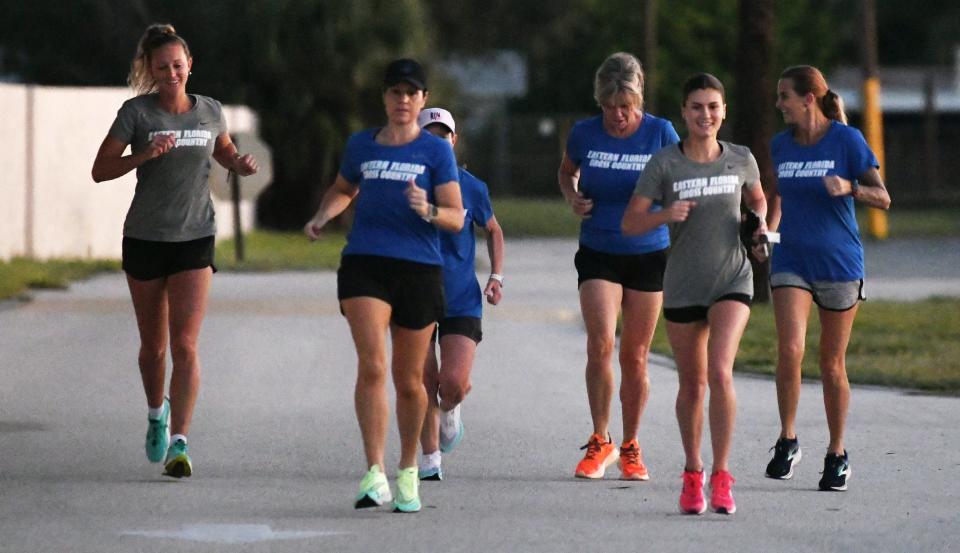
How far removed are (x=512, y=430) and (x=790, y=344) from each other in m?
2.30

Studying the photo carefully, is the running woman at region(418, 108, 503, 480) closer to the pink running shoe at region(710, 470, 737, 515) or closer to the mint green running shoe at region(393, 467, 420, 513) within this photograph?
the mint green running shoe at region(393, 467, 420, 513)

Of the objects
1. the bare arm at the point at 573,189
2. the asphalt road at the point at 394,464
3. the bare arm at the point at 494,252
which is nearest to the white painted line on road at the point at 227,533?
the asphalt road at the point at 394,464

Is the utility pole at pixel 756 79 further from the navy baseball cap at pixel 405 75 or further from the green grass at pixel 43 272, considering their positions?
the navy baseball cap at pixel 405 75

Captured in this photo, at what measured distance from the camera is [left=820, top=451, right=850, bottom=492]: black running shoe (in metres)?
9.48

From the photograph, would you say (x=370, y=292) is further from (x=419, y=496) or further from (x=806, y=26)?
(x=806, y=26)

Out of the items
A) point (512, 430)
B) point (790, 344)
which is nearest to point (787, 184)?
point (790, 344)

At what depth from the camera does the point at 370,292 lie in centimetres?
861

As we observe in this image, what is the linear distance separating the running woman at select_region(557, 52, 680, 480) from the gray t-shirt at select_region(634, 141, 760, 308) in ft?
2.55

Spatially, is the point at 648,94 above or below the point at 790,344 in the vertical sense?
above

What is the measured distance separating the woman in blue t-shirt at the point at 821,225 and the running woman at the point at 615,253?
20.9 inches

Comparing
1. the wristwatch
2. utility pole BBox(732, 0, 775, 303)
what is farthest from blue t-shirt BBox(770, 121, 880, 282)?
utility pole BBox(732, 0, 775, 303)

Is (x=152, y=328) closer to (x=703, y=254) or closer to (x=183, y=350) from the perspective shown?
(x=183, y=350)

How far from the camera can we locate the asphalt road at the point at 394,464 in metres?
8.23

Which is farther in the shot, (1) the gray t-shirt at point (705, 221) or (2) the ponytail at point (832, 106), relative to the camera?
(2) the ponytail at point (832, 106)
